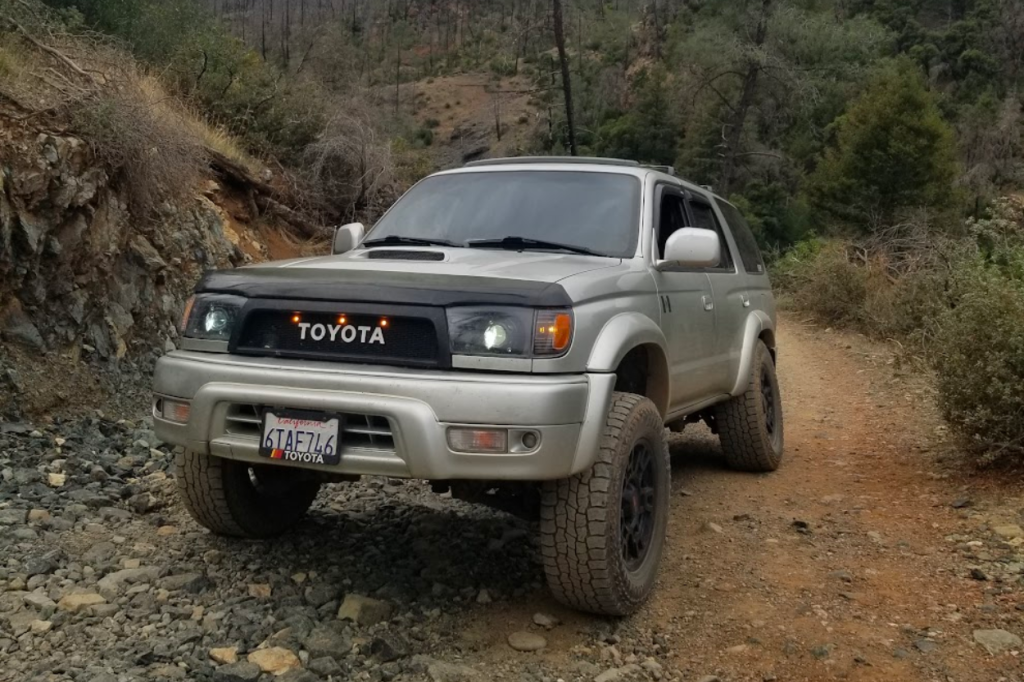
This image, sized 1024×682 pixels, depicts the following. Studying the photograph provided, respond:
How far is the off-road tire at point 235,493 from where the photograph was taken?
3936 mm

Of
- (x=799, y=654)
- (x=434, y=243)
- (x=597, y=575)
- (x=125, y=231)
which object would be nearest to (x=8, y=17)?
(x=125, y=231)

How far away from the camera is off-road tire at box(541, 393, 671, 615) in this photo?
3344 millimetres

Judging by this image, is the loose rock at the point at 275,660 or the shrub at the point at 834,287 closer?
the loose rock at the point at 275,660

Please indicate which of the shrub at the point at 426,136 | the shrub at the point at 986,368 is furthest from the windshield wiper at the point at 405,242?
the shrub at the point at 426,136

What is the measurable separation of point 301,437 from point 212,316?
0.72 meters

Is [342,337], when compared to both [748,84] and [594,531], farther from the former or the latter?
[748,84]

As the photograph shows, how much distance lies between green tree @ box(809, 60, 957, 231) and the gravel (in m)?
27.5

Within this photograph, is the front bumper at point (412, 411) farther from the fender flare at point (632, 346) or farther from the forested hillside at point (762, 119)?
the forested hillside at point (762, 119)

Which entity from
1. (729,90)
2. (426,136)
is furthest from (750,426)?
(426,136)

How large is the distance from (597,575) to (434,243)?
191 centimetres

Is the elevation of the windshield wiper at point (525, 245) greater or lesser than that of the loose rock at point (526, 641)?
greater

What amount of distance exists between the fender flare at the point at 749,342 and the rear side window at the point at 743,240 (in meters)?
0.37

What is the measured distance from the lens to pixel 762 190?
3856 cm

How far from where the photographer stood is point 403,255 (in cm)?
415
